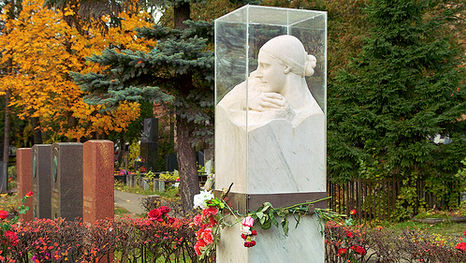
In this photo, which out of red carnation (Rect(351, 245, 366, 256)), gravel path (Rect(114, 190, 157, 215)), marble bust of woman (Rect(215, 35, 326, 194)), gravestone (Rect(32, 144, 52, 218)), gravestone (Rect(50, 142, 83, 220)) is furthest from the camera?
gravel path (Rect(114, 190, 157, 215))

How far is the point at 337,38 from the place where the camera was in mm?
20734

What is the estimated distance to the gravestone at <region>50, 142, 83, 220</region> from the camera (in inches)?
364

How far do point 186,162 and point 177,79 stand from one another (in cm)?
192

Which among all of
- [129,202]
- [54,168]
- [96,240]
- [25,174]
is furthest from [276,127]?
[129,202]

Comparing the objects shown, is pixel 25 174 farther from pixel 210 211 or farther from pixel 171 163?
pixel 171 163

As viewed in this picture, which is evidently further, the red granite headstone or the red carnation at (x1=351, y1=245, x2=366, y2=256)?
the red granite headstone

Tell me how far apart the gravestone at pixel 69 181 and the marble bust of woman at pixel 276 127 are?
4273 mm

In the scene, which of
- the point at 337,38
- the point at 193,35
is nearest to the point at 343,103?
the point at 193,35

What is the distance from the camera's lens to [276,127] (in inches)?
216

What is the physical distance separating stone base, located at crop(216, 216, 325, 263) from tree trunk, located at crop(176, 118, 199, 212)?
21.7 ft

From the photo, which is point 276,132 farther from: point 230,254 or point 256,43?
point 230,254

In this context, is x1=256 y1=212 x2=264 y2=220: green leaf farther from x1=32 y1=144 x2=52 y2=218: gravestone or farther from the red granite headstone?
the red granite headstone

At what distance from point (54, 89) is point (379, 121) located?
10.0m

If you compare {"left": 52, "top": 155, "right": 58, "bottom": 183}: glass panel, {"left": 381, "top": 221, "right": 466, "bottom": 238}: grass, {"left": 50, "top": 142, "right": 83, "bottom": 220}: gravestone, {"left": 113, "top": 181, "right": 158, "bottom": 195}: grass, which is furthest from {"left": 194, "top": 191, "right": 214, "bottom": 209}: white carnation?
{"left": 113, "top": 181, "right": 158, "bottom": 195}: grass
